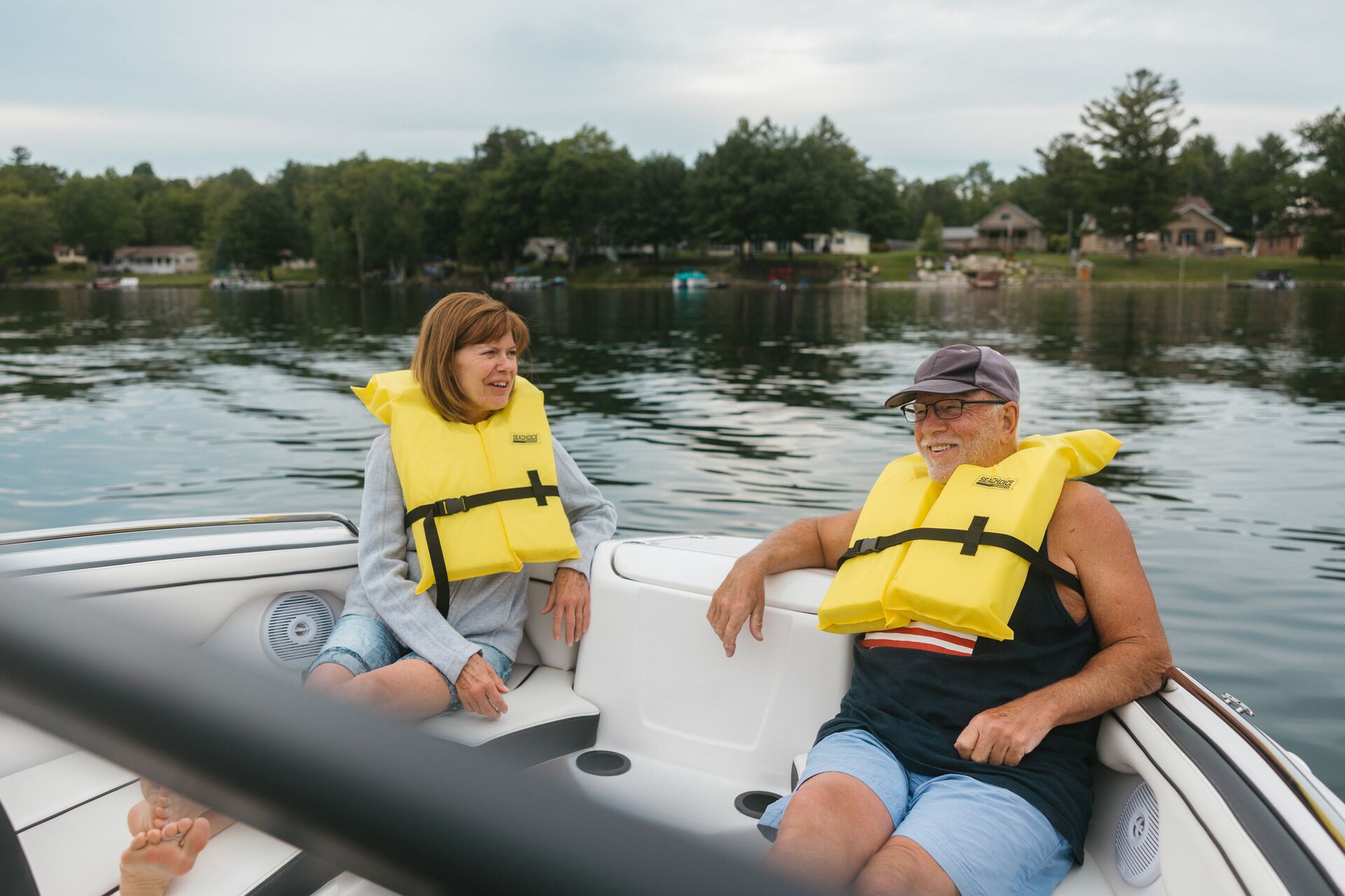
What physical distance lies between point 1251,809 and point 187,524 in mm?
3220

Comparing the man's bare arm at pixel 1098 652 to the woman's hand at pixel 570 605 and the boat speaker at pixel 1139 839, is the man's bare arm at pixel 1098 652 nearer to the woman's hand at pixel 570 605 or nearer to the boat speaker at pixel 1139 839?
the boat speaker at pixel 1139 839

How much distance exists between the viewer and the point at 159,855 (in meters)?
2.25

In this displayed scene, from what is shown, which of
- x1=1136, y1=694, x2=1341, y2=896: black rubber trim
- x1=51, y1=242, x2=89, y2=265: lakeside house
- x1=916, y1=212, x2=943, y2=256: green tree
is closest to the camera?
x1=1136, y1=694, x2=1341, y2=896: black rubber trim

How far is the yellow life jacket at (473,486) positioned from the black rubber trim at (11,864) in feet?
6.37

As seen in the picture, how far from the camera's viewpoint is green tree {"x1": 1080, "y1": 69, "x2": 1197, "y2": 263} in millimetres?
65438

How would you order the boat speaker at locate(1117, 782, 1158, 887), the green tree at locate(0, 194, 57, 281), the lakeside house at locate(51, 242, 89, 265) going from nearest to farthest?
the boat speaker at locate(1117, 782, 1158, 887), the green tree at locate(0, 194, 57, 281), the lakeside house at locate(51, 242, 89, 265)

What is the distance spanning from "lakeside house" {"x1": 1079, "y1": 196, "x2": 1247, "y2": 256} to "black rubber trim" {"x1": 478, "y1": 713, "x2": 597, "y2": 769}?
81.1 m

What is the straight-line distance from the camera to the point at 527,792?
35 centimetres

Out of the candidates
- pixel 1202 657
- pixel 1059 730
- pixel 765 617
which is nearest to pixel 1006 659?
pixel 1059 730

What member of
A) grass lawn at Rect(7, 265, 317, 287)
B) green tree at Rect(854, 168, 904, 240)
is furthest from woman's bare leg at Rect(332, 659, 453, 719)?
green tree at Rect(854, 168, 904, 240)

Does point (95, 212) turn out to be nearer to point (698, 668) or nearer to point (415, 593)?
point (415, 593)

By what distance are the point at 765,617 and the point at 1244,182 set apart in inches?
3744

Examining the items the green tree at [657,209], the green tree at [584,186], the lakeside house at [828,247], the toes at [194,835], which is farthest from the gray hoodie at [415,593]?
the lakeside house at [828,247]

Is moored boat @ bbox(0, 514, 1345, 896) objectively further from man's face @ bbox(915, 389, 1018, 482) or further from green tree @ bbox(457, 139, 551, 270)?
green tree @ bbox(457, 139, 551, 270)
